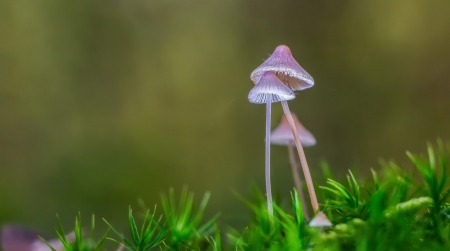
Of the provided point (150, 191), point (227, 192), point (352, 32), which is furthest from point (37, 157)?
point (352, 32)

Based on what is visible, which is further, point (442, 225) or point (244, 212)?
point (244, 212)

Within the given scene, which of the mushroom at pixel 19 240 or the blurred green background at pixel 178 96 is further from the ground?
the blurred green background at pixel 178 96

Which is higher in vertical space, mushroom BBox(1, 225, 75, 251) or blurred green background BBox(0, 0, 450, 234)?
blurred green background BBox(0, 0, 450, 234)

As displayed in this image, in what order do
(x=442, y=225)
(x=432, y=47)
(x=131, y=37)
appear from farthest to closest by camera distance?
(x=131, y=37)
(x=432, y=47)
(x=442, y=225)

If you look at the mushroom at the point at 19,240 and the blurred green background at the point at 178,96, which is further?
the blurred green background at the point at 178,96

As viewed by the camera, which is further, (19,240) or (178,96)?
(178,96)

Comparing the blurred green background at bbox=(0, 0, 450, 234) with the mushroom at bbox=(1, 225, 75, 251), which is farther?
the blurred green background at bbox=(0, 0, 450, 234)

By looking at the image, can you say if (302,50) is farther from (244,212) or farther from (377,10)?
(244,212)

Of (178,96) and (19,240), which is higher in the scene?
(178,96)
